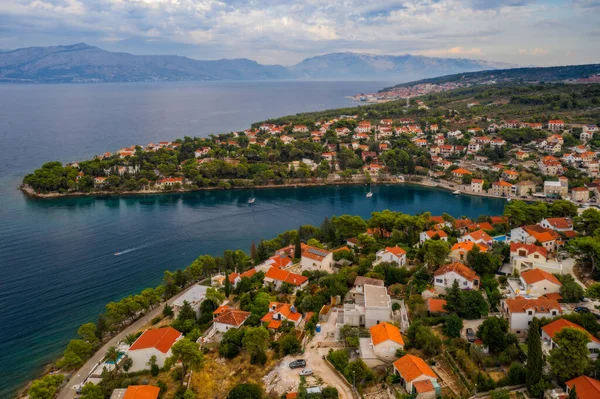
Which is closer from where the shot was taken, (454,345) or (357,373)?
(357,373)

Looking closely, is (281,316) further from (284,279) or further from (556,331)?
(556,331)

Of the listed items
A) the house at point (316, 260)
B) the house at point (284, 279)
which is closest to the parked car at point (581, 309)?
the house at point (316, 260)

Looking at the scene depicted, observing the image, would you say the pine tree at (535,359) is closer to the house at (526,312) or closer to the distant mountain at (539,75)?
the house at (526,312)

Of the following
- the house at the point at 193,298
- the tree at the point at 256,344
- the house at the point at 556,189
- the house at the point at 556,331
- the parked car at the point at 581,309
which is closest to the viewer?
the house at the point at 556,331

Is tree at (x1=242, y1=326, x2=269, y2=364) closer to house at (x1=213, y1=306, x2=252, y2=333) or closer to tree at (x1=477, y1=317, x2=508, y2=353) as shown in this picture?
house at (x1=213, y1=306, x2=252, y2=333)

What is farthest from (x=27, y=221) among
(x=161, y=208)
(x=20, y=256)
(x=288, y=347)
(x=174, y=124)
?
(x=174, y=124)

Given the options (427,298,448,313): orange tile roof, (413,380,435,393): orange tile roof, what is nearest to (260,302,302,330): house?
(427,298,448,313): orange tile roof

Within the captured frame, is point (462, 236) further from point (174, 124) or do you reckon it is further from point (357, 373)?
point (174, 124)
